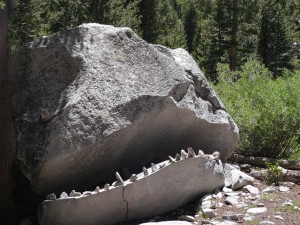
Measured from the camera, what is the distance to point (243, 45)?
90.7 feet

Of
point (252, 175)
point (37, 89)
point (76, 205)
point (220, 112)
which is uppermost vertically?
point (37, 89)

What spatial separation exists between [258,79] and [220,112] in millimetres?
3980

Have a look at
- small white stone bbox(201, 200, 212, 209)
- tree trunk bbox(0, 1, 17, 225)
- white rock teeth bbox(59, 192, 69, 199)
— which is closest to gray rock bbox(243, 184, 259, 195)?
small white stone bbox(201, 200, 212, 209)

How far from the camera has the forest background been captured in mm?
8961

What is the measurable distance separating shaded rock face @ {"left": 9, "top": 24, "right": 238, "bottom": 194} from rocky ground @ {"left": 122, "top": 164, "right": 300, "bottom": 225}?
93 centimetres

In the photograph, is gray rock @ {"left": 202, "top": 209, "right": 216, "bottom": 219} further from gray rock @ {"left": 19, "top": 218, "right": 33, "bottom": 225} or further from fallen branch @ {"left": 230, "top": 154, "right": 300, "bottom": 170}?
fallen branch @ {"left": 230, "top": 154, "right": 300, "bottom": 170}

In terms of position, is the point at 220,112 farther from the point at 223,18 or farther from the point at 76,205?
the point at 223,18

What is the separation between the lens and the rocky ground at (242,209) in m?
5.64

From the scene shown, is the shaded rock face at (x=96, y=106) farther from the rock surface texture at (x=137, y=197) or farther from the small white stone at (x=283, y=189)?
the small white stone at (x=283, y=189)

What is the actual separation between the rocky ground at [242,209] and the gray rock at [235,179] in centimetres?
9

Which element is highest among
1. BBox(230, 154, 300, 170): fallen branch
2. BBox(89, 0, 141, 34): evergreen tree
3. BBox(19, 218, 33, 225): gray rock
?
BBox(89, 0, 141, 34): evergreen tree

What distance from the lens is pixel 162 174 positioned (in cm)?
577

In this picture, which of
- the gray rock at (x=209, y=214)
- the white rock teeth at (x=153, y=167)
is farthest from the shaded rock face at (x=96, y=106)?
the gray rock at (x=209, y=214)

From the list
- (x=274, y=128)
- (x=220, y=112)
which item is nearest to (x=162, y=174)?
(x=220, y=112)
